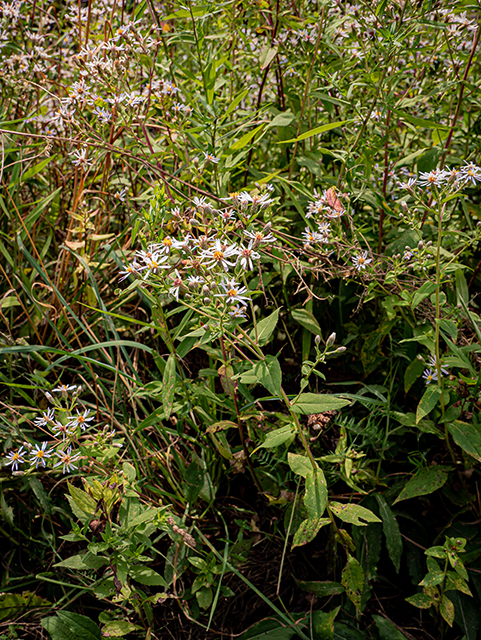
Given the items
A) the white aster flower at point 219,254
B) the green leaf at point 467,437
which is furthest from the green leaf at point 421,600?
the white aster flower at point 219,254

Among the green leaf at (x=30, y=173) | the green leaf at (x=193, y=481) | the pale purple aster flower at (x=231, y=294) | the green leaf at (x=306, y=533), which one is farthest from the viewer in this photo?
the green leaf at (x=30, y=173)

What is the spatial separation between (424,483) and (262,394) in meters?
0.74

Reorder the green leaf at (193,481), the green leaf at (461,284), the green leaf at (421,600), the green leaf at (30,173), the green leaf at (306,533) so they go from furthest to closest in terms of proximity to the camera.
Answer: the green leaf at (30,173), the green leaf at (461,284), the green leaf at (193,481), the green leaf at (421,600), the green leaf at (306,533)

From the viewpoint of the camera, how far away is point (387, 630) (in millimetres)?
1599

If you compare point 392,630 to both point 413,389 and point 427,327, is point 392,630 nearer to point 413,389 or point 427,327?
point 413,389

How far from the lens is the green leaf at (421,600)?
1.55m

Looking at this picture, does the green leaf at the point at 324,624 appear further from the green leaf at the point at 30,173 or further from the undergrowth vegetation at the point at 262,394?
the green leaf at the point at 30,173

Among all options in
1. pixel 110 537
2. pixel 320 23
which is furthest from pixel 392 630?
pixel 320 23

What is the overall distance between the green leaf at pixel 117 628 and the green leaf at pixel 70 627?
5 cm

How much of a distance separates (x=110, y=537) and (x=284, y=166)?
5.48ft

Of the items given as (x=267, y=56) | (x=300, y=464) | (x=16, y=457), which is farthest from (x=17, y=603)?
(x=267, y=56)

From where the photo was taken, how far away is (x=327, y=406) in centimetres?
130

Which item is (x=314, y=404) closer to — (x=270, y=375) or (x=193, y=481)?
(x=270, y=375)

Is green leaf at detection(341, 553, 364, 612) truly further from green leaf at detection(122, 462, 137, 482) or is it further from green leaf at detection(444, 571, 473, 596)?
green leaf at detection(122, 462, 137, 482)
